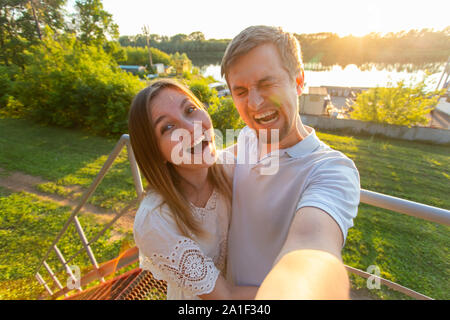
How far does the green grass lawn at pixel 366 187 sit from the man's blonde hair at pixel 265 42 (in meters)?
3.24

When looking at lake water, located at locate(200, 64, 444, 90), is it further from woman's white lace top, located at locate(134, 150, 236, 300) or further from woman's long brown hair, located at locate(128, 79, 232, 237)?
woman's white lace top, located at locate(134, 150, 236, 300)

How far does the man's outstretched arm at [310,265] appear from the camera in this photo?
2.32 feet

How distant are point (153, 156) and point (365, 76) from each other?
109ft

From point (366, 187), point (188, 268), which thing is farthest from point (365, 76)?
point (188, 268)

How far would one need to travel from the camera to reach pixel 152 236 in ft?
3.39

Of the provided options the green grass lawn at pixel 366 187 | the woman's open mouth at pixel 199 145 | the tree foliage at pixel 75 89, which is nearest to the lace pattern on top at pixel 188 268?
the woman's open mouth at pixel 199 145

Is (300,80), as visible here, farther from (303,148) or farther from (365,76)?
(365,76)

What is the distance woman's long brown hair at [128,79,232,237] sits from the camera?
118 cm
